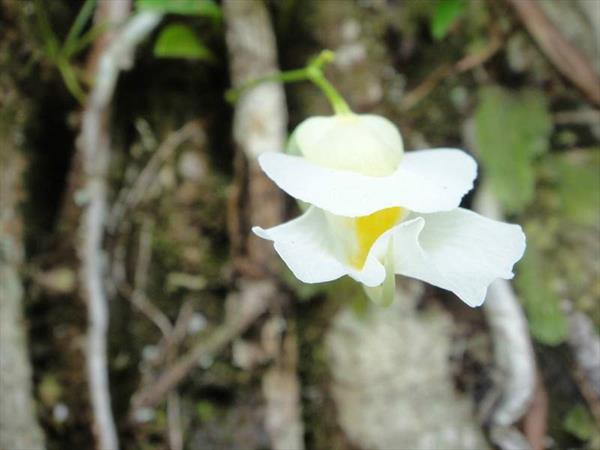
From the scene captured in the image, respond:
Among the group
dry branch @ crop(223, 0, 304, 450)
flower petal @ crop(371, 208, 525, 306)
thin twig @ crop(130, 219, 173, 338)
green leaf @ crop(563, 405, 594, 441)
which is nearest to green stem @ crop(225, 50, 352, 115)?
dry branch @ crop(223, 0, 304, 450)

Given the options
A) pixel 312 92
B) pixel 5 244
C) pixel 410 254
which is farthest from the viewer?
pixel 312 92

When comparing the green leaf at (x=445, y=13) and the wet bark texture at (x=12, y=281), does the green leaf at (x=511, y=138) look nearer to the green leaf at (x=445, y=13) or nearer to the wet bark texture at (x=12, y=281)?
the green leaf at (x=445, y=13)

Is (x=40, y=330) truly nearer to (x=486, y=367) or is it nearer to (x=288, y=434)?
(x=288, y=434)

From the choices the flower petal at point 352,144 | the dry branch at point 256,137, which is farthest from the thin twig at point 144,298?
the flower petal at point 352,144

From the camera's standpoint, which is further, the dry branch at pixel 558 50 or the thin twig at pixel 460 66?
the thin twig at pixel 460 66

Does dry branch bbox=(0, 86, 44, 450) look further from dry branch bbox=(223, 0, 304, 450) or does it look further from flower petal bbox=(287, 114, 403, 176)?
flower petal bbox=(287, 114, 403, 176)

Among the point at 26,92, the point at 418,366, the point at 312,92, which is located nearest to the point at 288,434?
the point at 418,366
